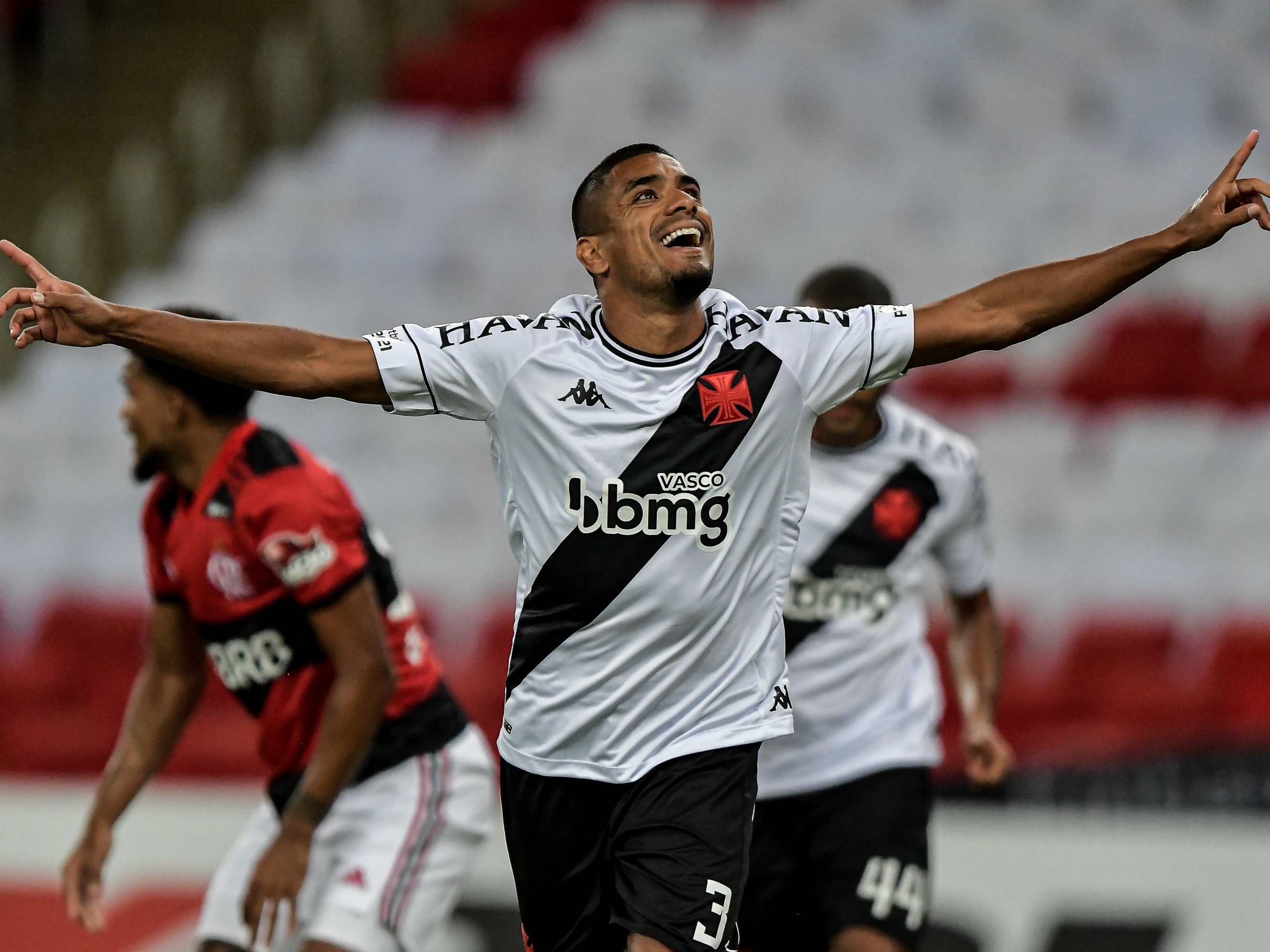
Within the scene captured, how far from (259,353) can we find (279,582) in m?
Answer: 0.98

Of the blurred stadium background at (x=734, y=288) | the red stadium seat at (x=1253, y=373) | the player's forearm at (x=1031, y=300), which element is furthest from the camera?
the red stadium seat at (x=1253, y=373)

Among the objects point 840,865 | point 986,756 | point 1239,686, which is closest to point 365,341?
point 840,865

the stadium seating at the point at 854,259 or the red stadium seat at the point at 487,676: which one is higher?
the stadium seating at the point at 854,259

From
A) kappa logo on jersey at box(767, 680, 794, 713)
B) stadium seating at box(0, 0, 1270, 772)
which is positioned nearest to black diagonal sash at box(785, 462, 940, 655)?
kappa logo on jersey at box(767, 680, 794, 713)

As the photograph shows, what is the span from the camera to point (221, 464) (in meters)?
4.24

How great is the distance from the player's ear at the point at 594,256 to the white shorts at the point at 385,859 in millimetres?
1404

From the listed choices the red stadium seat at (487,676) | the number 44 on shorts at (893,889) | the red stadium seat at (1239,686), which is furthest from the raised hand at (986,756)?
the red stadium seat at (487,676)

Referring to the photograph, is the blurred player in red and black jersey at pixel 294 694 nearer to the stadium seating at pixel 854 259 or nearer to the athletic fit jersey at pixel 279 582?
the athletic fit jersey at pixel 279 582

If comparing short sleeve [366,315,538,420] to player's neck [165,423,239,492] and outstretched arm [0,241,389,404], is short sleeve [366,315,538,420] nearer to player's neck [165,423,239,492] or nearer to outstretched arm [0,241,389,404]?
outstretched arm [0,241,389,404]

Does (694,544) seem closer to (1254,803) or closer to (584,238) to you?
(584,238)

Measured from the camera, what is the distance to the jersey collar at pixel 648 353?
364cm

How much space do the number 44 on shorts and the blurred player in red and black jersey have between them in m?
0.99

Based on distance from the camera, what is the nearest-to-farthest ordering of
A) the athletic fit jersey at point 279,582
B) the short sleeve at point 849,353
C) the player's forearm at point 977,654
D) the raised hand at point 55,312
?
the raised hand at point 55,312, the short sleeve at point 849,353, the athletic fit jersey at point 279,582, the player's forearm at point 977,654

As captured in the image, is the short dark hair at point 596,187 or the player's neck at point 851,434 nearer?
the short dark hair at point 596,187
